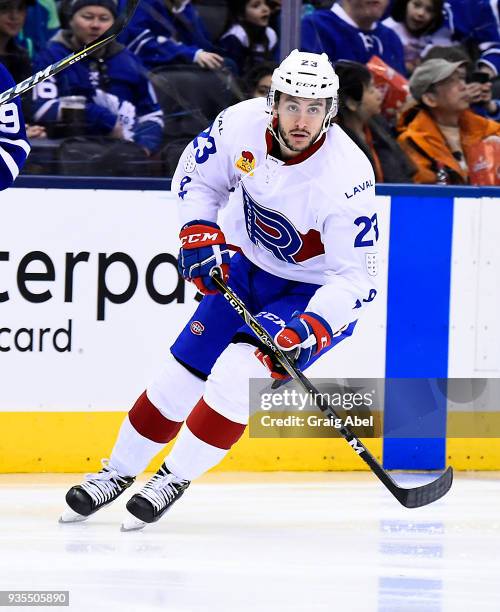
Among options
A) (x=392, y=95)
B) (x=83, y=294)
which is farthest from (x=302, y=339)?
(x=392, y=95)

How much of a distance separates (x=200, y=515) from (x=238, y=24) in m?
1.92

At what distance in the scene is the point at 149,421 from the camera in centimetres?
319

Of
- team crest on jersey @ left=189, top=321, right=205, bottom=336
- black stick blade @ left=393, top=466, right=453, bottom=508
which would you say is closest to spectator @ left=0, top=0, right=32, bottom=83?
team crest on jersey @ left=189, top=321, right=205, bottom=336

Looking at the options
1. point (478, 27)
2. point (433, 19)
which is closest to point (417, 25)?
point (433, 19)

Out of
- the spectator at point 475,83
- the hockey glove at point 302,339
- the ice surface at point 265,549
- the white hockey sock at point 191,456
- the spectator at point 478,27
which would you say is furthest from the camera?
the spectator at point 478,27

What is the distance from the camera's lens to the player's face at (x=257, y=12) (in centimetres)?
444

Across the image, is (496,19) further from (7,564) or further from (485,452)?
(7,564)

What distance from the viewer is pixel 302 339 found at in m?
2.95

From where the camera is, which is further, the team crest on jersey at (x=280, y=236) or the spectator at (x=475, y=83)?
the spectator at (x=475, y=83)

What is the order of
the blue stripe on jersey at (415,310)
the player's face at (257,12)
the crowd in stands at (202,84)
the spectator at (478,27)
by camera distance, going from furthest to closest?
the spectator at (478,27)
the player's face at (257,12)
the crowd in stands at (202,84)
the blue stripe on jersey at (415,310)

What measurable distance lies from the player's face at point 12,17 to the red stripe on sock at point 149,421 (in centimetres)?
167

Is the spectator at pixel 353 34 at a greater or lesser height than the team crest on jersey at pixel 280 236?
greater

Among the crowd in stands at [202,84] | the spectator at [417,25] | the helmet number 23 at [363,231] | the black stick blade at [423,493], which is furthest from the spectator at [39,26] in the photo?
the black stick blade at [423,493]

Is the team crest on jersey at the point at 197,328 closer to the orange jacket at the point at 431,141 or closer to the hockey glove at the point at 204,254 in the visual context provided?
the hockey glove at the point at 204,254
